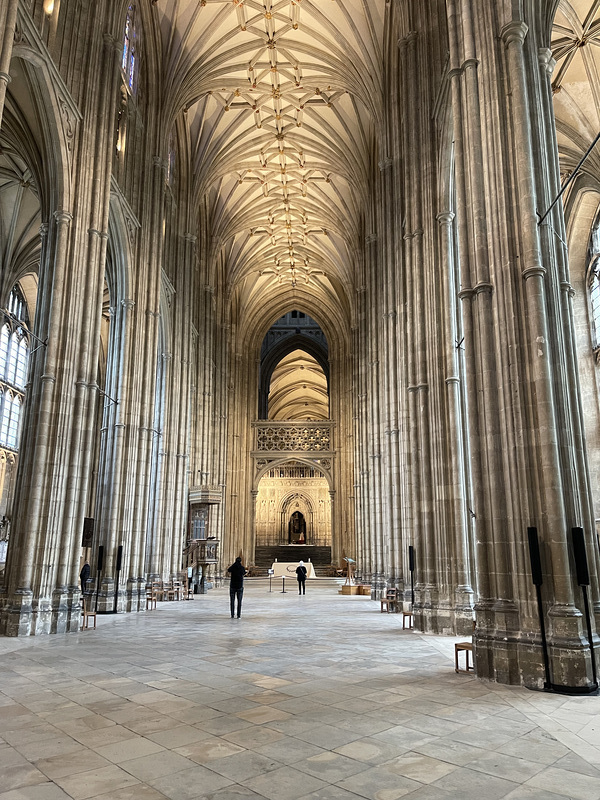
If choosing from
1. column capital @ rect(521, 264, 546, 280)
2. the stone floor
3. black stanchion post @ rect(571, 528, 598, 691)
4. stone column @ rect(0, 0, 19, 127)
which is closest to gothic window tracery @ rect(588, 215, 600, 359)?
column capital @ rect(521, 264, 546, 280)

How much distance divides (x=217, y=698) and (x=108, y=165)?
1380 cm

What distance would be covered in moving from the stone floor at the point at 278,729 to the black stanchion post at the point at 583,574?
23.3 inches

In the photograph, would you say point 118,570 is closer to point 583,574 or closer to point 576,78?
point 583,574

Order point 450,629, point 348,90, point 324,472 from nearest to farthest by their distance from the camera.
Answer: point 450,629
point 348,90
point 324,472

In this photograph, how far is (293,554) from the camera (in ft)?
151

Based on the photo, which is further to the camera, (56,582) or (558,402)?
(56,582)

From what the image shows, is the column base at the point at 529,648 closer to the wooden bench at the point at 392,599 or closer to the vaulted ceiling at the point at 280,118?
the wooden bench at the point at 392,599

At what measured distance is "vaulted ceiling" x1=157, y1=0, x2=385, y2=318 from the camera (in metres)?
22.2

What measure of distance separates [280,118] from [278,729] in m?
27.5

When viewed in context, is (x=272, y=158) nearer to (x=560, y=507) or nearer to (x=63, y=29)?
(x=63, y=29)

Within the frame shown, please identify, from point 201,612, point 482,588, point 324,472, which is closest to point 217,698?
point 482,588

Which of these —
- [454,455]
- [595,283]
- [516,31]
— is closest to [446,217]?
[516,31]

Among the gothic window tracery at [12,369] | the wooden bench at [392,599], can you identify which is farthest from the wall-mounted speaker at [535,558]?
the gothic window tracery at [12,369]

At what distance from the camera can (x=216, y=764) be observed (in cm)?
439
